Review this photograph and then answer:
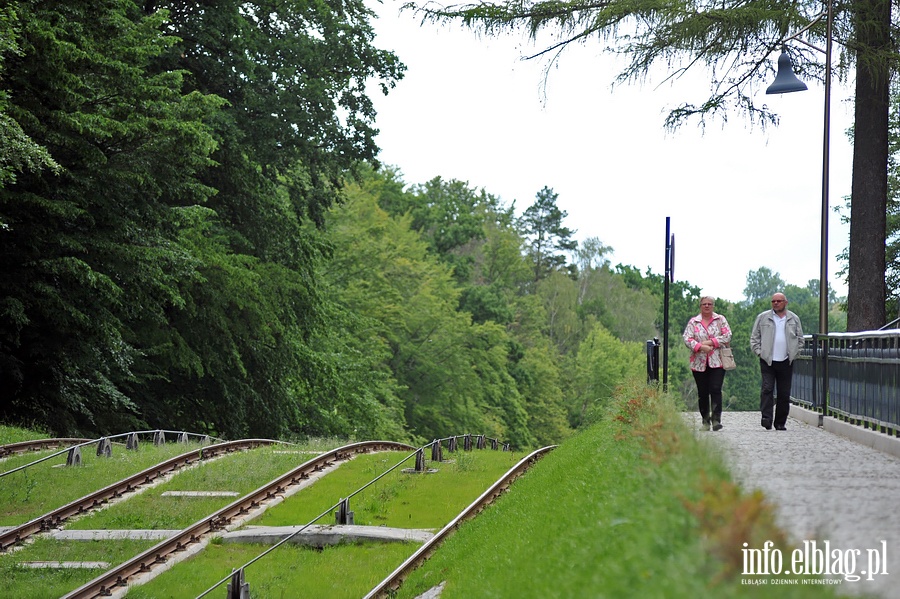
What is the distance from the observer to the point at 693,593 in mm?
4246

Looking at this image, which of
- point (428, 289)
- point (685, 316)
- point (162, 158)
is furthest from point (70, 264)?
point (685, 316)

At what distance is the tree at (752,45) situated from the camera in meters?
18.6

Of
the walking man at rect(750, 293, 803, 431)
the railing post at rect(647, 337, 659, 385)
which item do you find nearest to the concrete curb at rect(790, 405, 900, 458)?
the walking man at rect(750, 293, 803, 431)

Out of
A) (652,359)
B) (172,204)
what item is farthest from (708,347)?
(172,204)

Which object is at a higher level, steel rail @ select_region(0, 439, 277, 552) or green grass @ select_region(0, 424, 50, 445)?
Answer: green grass @ select_region(0, 424, 50, 445)

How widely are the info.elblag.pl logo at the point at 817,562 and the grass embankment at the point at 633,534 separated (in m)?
0.05

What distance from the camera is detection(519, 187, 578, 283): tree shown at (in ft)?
348

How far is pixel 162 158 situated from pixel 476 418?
122 ft

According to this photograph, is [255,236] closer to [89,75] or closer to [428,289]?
[89,75]

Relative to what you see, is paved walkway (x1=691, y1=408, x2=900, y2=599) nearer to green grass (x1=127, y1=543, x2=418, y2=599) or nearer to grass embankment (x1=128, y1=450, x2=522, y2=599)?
green grass (x1=127, y1=543, x2=418, y2=599)

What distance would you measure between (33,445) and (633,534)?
1714 cm

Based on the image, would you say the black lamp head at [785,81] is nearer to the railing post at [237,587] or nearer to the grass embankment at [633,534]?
the grass embankment at [633,534]

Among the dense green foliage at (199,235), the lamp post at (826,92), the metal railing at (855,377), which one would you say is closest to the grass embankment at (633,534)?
the metal railing at (855,377)

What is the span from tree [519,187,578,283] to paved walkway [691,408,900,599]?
9229 cm
